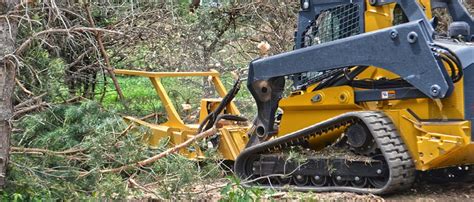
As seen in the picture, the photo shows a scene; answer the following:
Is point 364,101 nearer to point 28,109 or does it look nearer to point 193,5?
point 28,109

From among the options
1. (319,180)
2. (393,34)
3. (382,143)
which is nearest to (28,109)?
(319,180)

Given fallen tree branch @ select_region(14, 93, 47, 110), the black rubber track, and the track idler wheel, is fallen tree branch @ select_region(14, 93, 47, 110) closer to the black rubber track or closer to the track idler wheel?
the black rubber track

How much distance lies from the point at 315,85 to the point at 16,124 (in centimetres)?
260

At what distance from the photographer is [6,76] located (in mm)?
5195

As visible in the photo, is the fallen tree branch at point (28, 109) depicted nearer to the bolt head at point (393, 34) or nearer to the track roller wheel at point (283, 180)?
the track roller wheel at point (283, 180)

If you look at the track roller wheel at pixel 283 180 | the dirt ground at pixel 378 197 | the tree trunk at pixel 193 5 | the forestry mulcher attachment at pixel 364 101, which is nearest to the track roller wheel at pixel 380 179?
the forestry mulcher attachment at pixel 364 101

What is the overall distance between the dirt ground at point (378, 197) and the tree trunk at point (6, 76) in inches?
58.1

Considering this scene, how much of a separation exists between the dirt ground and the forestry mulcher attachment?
0.42 feet

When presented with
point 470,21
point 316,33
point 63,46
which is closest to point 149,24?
point 63,46

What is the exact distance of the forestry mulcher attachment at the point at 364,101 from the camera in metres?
5.88

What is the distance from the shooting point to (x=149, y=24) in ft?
32.3

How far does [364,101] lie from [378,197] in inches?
33.2

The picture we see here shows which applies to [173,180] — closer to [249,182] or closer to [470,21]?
[249,182]

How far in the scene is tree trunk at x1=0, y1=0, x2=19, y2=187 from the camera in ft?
17.0
